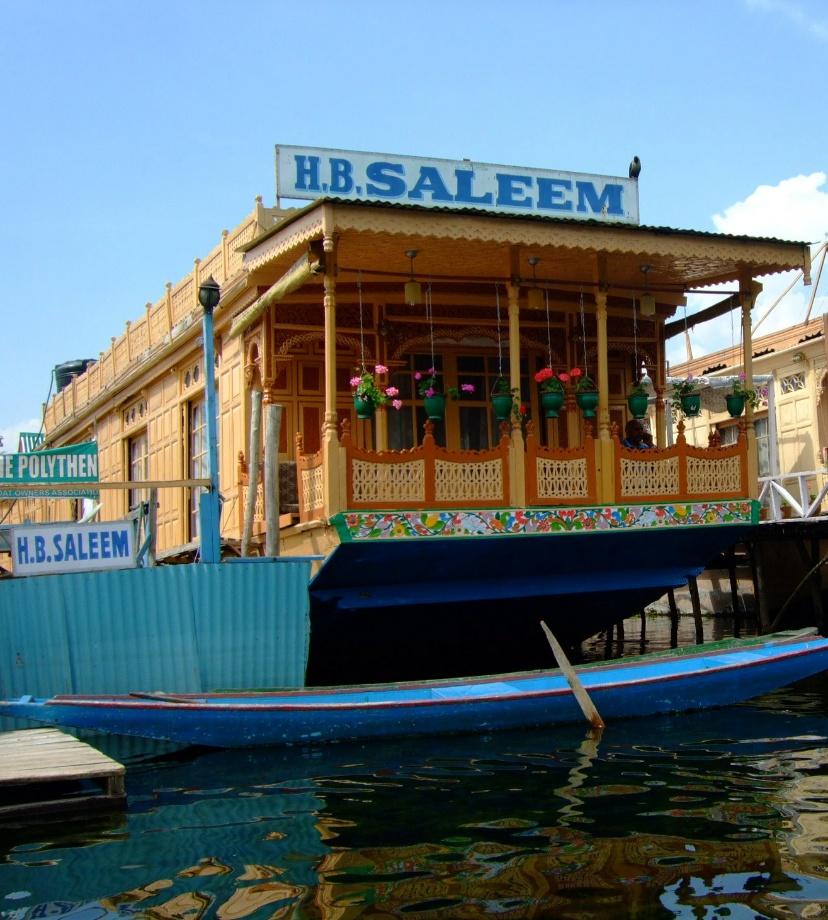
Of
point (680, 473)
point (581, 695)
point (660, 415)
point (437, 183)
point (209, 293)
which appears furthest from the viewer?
point (660, 415)

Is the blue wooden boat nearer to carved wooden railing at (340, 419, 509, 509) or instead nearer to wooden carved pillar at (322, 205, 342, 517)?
carved wooden railing at (340, 419, 509, 509)

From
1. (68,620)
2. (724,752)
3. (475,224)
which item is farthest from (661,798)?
(475,224)

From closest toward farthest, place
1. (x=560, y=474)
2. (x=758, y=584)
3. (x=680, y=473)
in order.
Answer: (x=560, y=474) < (x=680, y=473) < (x=758, y=584)

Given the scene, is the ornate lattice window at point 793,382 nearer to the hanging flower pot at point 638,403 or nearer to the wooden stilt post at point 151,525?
the hanging flower pot at point 638,403

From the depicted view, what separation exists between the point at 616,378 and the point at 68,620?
9841 millimetres

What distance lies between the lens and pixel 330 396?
40.1 feet

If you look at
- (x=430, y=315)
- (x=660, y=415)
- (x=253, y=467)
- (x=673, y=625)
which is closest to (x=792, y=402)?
(x=673, y=625)

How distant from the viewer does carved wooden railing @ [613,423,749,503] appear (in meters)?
13.2

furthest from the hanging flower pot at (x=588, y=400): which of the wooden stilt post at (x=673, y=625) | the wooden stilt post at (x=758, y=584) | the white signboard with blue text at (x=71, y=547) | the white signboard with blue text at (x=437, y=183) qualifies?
the wooden stilt post at (x=673, y=625)

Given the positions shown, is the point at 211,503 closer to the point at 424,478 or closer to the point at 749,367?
the point at 424,478

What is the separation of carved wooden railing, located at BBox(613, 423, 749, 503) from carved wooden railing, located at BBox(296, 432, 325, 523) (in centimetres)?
350

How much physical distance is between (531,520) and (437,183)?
5.13 m

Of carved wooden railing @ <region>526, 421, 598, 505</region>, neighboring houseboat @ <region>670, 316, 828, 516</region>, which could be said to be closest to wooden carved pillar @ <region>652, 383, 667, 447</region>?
carved wooden railing @ <region>526, 421, 598, 505</region>

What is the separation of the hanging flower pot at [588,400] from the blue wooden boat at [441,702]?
10.1ft
